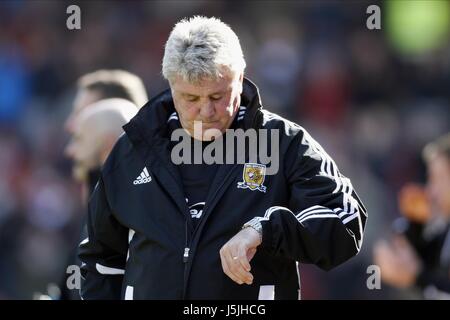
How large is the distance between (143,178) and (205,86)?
39 cm

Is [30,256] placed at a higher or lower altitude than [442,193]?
lower

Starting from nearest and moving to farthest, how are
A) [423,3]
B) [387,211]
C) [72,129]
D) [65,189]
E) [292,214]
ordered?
1. [292,214]
2. [72,129]
3. [387,211]
4. [65,189]
5. [423,3]

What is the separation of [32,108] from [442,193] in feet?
17.5

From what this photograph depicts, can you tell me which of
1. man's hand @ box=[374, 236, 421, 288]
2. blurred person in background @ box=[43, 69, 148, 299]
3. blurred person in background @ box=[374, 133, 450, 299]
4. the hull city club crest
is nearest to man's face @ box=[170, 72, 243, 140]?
the hull city club crest

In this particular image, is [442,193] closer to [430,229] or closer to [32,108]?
[430,229]

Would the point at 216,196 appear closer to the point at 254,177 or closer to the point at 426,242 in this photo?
the point at 254,177

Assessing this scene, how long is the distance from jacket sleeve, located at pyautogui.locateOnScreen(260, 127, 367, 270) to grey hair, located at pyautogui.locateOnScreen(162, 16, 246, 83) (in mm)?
348

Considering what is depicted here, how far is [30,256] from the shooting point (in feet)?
30.5

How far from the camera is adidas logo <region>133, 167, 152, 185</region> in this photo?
11.3 feet

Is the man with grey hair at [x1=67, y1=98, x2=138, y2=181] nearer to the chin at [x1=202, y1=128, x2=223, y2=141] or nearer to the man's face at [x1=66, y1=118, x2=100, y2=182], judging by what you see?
the man's face at [x1=66, y1=118, x2=100, y2=182]

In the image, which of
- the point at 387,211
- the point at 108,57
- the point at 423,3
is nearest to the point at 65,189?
the point at 108,57

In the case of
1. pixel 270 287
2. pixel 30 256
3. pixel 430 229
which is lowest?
pixel 30 256

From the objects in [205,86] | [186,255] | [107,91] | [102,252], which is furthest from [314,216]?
[107,91]

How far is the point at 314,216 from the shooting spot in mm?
3172
